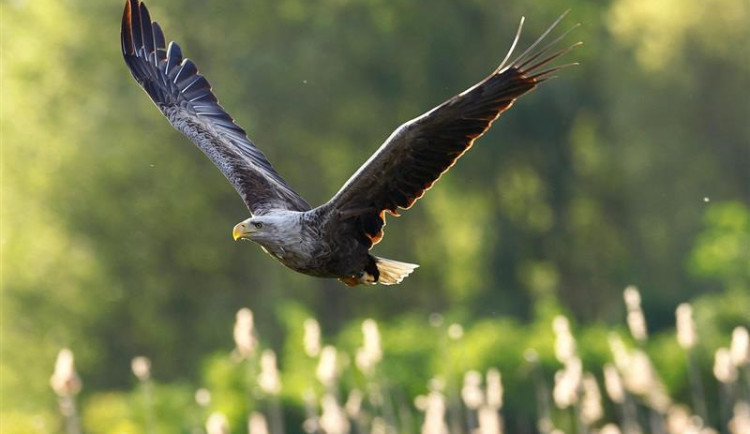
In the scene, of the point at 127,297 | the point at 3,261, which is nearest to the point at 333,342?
the point at 127,297

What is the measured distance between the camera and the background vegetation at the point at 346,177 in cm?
2834

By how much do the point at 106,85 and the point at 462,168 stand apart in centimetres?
637

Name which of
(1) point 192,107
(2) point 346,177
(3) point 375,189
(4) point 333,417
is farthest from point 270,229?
(2) point 346,177

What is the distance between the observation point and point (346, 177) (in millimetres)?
29641

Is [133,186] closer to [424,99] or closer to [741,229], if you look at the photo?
[424,99]

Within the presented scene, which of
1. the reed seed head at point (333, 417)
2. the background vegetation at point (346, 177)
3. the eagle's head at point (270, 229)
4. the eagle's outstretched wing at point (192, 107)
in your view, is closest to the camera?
the eagle's head at point (270, 229)

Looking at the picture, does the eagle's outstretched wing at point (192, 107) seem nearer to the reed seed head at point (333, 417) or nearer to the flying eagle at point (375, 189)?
the flying eagle at point (375, 189)

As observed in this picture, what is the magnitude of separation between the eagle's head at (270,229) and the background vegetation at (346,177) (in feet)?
51.4

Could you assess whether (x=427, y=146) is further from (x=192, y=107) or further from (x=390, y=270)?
(x=192, y=107)

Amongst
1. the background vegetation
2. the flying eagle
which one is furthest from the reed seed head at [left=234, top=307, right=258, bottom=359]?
the background vegetation

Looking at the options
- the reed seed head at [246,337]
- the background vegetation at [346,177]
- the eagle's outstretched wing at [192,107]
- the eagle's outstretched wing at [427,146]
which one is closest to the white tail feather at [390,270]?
the eagle's outstretched wing at [427,146]

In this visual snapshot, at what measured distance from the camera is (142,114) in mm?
29031

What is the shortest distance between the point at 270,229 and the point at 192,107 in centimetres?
257

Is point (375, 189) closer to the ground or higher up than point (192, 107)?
closer to the ground
